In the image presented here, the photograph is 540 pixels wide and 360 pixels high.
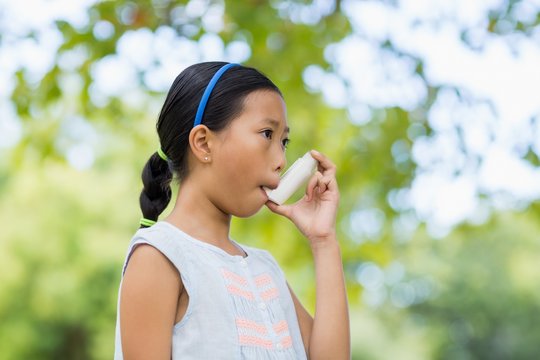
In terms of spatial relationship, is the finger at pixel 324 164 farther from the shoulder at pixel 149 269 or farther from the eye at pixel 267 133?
the shoulder at pixel 149 269

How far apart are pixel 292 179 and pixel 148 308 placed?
49 centimetres

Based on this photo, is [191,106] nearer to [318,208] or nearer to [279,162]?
[279,162]

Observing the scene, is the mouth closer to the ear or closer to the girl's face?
the girl's face

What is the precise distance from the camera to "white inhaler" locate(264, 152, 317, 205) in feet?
6.48

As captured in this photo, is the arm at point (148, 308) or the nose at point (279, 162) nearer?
the arm at point (148, 308)

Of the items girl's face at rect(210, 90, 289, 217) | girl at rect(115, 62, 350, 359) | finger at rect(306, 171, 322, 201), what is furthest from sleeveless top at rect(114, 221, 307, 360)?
finger at rect(306, 171, 322, 201)

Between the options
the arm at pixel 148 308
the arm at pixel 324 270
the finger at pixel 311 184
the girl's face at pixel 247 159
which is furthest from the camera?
the finger at pixel 311 184

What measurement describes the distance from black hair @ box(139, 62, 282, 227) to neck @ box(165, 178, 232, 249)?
0.21 feet

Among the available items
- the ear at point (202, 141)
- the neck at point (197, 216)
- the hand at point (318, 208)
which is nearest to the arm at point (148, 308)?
the neck at point (197, 216)

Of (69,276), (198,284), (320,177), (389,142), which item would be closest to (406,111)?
(389,142)

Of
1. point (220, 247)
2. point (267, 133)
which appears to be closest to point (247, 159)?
point (267, 133)

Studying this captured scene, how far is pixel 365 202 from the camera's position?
274 inches

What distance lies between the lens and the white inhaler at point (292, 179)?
1.97m

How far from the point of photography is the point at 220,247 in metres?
1.94
